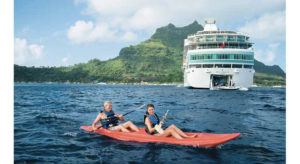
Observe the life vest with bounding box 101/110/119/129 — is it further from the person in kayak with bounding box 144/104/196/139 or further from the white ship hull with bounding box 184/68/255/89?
the white ship hull with bounding box 184/68/255/89

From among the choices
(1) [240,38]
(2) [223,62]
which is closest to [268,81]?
(1) [240,38]

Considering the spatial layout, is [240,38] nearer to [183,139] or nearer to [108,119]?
[108,119]

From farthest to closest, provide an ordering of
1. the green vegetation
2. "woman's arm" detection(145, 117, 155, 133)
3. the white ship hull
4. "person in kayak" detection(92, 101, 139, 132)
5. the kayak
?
1. the green vegetation
2. the white ship hull
3. "person in kayak" detection(92, 101, 139, 132)
4. "woman's arm" detection(145, 117, 155, 133)
5. the kayak

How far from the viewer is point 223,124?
1234 cm

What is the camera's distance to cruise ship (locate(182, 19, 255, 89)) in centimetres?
4572

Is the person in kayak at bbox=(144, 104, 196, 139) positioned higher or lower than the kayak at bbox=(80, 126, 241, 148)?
higher

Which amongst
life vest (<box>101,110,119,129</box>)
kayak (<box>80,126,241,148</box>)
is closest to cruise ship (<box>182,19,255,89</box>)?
life vest (<box>101,110,119,129</box>)

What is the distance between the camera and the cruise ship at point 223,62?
1800 inches

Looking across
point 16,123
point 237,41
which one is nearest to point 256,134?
point 16,123

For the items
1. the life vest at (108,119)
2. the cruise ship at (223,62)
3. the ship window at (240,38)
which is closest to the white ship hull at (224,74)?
the cruise ship at (223,62)

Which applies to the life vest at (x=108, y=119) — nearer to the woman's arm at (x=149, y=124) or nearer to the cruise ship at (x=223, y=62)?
the woman's arm at (x=149, y=124)

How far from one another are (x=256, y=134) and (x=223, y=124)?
2.49 meters
